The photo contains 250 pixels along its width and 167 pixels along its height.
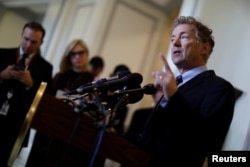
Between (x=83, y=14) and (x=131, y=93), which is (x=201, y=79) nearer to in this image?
(x=131, y=93)

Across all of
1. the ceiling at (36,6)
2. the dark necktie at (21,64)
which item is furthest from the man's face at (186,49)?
the ceiling at (36,6)

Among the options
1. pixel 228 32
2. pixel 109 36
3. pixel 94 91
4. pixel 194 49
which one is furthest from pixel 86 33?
pixel 94 91

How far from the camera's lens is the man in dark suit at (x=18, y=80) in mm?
2332

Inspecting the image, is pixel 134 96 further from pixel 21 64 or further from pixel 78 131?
pixel 21 64

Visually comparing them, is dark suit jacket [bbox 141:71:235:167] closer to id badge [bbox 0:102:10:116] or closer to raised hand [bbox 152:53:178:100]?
raised hand [bbox 152:53:178:100]

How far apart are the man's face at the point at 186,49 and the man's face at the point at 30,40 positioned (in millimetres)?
1264

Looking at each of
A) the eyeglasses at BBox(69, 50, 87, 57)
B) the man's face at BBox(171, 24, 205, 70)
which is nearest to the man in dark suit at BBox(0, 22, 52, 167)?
the eyeglasses at BBox(69, 50, 87, 57)

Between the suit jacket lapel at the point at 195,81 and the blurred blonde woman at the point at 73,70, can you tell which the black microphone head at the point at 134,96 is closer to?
the suit jacket lapel at the point at 195,81

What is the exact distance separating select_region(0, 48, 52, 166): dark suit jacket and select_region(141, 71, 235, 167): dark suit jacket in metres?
1.26

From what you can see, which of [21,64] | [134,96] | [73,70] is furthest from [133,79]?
[73,70]

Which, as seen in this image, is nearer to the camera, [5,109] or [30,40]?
[5,109]

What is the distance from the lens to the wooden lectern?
1.38 meters

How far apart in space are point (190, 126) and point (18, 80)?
1.50m

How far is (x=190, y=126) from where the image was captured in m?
1.29
